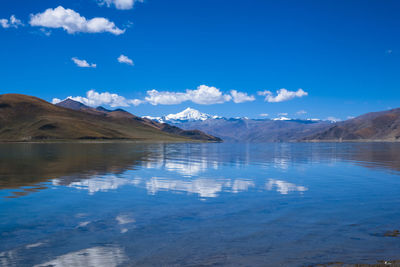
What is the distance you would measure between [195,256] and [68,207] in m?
12.5

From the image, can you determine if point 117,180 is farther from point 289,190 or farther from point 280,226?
point 280,226

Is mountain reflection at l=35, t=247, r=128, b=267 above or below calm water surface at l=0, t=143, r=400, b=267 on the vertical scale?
below

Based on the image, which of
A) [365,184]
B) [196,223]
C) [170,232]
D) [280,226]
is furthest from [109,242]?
[365,184]

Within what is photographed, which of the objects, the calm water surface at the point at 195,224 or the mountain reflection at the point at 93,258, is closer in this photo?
the mountain reflection at the point at 93,258

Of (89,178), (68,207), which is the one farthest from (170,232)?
(89,178)

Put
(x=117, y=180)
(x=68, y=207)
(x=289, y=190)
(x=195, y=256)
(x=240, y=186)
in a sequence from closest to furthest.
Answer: (x=195, y=256)
(x=68, y=207)
(x=289, y=190)
(x=240, y=186)
(x=117, y=180)

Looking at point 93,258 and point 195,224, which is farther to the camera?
point 195,224

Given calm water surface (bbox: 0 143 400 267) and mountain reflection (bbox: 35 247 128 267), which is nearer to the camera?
mountain reflection (bbox: 35 247 128 267)

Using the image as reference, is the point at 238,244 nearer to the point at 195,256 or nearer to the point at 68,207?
the point at 195,256

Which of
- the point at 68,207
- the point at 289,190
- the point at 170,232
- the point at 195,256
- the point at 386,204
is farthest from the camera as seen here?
the point at 289,190

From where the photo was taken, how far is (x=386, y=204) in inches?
907

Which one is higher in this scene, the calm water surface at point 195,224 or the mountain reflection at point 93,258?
the calm water surface at point 195,224

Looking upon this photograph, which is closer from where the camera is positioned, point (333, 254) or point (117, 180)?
point (333, 254)

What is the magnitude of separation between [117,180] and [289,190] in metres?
18.2
